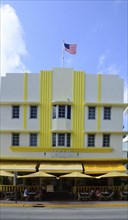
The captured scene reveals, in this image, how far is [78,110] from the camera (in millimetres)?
40500

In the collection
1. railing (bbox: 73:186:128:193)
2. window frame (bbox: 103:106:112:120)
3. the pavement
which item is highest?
window frame (bbox: 103:106:112:120)

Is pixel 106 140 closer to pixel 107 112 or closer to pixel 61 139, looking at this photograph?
pixel 107 112

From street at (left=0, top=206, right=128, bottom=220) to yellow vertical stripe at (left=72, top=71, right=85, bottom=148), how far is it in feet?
35.8

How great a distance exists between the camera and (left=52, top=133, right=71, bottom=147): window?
3978 centimetres

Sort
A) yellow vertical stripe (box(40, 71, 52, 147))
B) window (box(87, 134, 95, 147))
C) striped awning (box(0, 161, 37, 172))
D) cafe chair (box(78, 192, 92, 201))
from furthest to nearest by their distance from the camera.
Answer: window (box(87, 134, 95, 147)) < yellow vertical stripe (box(40, 71, 52, 147)) < striped awning (box(0, 161, 37, 172)) < cafe chair (box(78, 192, 92, 201))

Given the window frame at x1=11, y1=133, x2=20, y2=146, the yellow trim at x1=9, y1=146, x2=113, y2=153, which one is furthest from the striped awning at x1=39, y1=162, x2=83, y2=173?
the window frame at x1=11, y1=133, x2=20, y2=146

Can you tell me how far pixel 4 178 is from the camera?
3969 centimetres

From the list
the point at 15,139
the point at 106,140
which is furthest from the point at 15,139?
the point at 106,140

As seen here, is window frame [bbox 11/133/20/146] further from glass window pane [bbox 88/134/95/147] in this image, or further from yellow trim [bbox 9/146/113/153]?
glass window pane [bbox 88/134/95/147]

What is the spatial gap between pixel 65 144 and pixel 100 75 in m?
8.32

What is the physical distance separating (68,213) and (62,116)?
48.8ft

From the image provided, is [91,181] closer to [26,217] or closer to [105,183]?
[105,183]

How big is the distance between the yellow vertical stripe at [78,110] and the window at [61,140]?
641 mm

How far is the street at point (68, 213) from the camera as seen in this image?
24.1 metres
